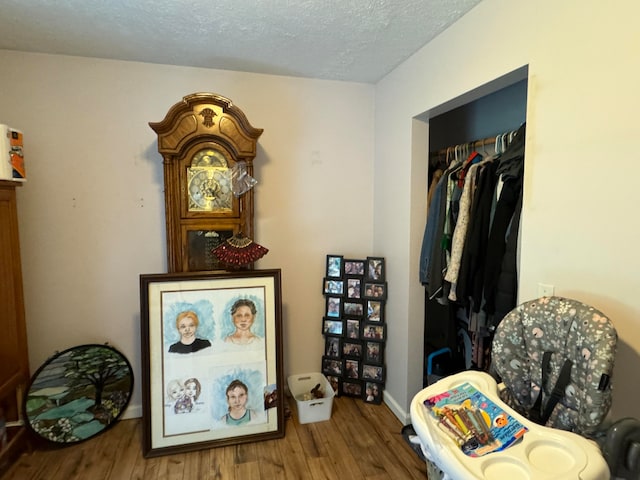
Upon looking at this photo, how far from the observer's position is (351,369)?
2.63 m

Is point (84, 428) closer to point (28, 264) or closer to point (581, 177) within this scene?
point (28, 264)

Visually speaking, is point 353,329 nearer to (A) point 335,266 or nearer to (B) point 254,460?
(A) point 335,266

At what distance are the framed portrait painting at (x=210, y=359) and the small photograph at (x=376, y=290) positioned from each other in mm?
672

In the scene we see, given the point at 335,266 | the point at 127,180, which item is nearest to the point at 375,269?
the point at 335,266

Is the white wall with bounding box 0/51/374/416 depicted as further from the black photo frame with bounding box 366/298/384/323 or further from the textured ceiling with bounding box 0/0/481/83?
the black photo frame with bounding box 366/298/384/323

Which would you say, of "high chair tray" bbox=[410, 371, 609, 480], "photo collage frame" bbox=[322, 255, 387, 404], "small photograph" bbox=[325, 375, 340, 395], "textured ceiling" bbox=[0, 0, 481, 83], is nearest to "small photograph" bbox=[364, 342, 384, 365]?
"photo collage frame" bbox=[322, 255, 387, 404]

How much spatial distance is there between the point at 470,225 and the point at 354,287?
1.01 m

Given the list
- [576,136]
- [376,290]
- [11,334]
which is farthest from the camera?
[376,290]

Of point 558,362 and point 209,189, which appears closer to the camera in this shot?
point 558,362

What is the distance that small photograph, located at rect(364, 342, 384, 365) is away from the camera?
101 inches

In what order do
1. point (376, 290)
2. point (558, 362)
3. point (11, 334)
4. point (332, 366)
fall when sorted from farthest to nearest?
1. point (332, 366)
2. point (376, 290)
3. point (11, 334)
4. point (558, 362)

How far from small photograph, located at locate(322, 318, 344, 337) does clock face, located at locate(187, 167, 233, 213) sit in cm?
108

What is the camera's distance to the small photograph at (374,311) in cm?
255

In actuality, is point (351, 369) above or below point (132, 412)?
above
